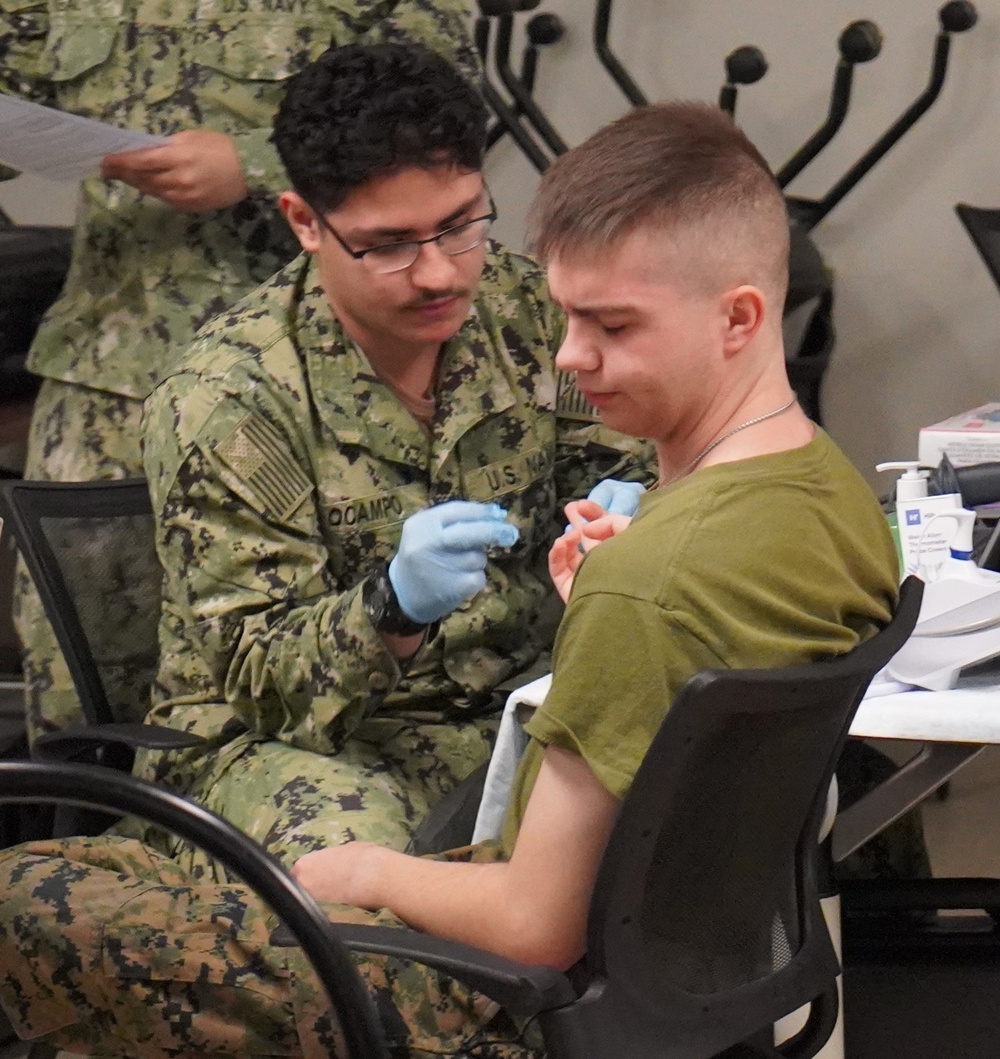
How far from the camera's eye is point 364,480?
6.02ft

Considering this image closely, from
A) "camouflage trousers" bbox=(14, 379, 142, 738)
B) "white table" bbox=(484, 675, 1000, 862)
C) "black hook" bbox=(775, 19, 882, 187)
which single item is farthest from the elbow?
"black hook" bbox=(775, 19, 882, 187)

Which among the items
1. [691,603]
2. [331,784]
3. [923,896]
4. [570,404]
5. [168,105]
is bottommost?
[923,896]

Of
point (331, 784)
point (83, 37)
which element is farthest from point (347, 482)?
point (83, 37)

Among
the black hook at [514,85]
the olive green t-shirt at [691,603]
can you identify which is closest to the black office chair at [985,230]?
the black hook at [514,85]

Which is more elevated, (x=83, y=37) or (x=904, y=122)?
(x=83, y=37)

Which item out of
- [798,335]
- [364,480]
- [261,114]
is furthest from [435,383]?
[798,335]

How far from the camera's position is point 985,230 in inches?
119

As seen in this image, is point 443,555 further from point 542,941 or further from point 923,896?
point 923,896

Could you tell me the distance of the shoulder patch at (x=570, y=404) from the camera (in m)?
2.04

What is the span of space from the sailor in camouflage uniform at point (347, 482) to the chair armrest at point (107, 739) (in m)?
0.07

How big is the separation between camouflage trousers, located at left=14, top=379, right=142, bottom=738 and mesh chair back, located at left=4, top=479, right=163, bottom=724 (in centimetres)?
24

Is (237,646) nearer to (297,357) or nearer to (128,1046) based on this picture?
(297,357)

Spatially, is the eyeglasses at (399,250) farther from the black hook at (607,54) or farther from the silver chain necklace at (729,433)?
the black hook at (607,54)

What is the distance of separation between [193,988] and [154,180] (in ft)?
4.16
